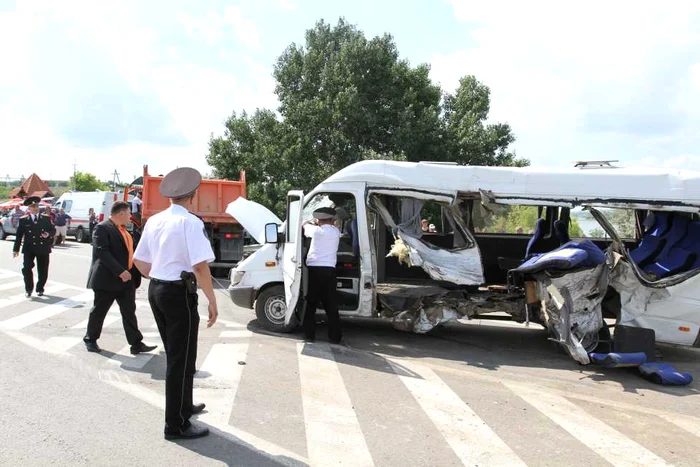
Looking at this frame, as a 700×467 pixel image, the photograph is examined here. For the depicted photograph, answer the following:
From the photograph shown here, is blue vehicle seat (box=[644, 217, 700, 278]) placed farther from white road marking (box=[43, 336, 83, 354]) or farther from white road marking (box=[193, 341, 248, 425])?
white road marking (box=[43, 336, 83, 354])

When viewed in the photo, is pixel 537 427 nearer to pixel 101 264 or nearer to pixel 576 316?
pixel 576 316

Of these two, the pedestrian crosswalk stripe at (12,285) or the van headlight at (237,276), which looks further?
the pedestrian crosswalk stripe at (12,285)

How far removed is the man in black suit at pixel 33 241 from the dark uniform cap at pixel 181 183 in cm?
728

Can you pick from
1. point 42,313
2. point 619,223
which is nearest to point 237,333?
point 42,313

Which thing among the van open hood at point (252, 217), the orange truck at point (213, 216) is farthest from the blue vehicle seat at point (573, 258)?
the orange truck at point (213, 216)

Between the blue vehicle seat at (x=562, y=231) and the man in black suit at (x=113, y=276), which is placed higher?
the blue vehicle seat at (x=562, y=231)

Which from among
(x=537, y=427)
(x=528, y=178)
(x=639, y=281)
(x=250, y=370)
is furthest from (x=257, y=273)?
(x=639, y=281)

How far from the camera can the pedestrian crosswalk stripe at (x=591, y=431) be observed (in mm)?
4188

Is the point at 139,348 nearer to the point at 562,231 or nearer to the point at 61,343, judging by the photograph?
the point at 61,343

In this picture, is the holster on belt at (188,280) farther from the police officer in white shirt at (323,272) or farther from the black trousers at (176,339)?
the police officer in white shirt at (323,272)

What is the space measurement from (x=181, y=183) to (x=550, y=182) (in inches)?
189

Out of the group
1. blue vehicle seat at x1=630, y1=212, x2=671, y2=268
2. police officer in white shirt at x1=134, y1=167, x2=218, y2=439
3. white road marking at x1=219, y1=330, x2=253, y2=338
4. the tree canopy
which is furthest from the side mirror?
the tree canopy

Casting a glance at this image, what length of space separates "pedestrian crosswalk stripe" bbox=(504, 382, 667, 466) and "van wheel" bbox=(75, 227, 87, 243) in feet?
83.2

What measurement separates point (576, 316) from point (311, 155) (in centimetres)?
1613
